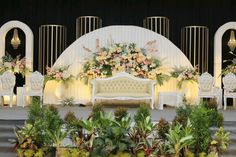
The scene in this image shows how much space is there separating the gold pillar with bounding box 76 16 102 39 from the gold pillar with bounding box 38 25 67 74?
0.50 metres

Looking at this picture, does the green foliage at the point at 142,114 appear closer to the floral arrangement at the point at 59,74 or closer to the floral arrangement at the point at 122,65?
the floral arrangement at the point at 122,65

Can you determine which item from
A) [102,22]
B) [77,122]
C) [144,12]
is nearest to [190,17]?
[144,12]

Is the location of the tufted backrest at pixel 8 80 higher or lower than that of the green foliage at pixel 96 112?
higher

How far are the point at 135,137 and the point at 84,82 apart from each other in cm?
603

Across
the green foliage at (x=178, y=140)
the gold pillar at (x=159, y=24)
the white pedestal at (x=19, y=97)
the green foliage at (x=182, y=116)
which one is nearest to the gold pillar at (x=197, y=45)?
the gold pillar at (x=159, y=24)

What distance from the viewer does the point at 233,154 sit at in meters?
6.29

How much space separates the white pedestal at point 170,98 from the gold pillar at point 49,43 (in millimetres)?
3820

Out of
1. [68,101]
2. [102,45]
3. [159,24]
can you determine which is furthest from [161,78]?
[68,101]

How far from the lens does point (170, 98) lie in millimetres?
10867

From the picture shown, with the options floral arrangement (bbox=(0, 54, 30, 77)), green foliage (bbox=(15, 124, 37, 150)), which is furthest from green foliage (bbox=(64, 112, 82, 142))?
floral arrangement (bbox=(0, 54, 30, 77))

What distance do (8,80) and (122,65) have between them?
103 inches

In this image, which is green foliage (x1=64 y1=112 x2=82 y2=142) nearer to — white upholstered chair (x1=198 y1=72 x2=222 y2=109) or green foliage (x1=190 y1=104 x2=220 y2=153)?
green foliage (x1=190 y1=104 x2=220 y2=153)

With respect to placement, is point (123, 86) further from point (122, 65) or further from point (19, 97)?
point (19, 97)

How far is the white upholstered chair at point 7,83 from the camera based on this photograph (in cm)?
1089
